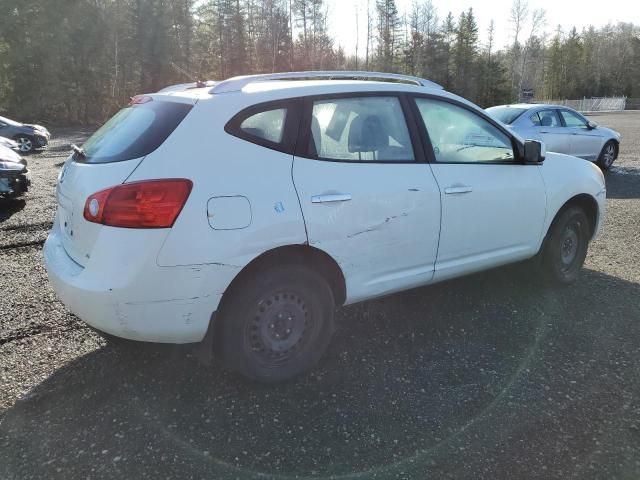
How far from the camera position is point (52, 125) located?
34.4 meters

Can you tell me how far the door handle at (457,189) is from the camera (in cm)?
357

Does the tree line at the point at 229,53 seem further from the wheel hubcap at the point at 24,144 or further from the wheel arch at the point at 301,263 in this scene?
the wheel arch at the point at 301,263

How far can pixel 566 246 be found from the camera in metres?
4.69

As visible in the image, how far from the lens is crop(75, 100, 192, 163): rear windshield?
9.07 ft

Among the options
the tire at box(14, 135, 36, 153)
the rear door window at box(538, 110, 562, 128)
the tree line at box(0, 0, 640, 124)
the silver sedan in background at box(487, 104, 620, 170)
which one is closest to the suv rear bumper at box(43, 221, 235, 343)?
the silver sedan in background at box(487, 104, 620, 170)

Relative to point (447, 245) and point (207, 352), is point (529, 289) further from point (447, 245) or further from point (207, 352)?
point (207, 352)

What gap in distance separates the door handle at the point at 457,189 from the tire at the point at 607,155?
10.5 m

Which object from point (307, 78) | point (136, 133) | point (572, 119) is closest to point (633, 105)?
point (572, 119)

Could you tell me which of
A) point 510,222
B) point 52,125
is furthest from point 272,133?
point 52,125

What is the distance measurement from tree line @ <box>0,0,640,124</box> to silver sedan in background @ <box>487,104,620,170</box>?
107 feet

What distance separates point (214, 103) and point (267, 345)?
4.64ft

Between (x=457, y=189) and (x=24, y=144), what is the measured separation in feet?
60.5

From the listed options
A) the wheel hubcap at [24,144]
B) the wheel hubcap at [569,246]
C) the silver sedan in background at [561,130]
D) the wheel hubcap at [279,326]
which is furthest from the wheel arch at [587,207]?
the wheel hubcap at [24,144]

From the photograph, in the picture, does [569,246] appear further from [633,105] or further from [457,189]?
[633,105]
